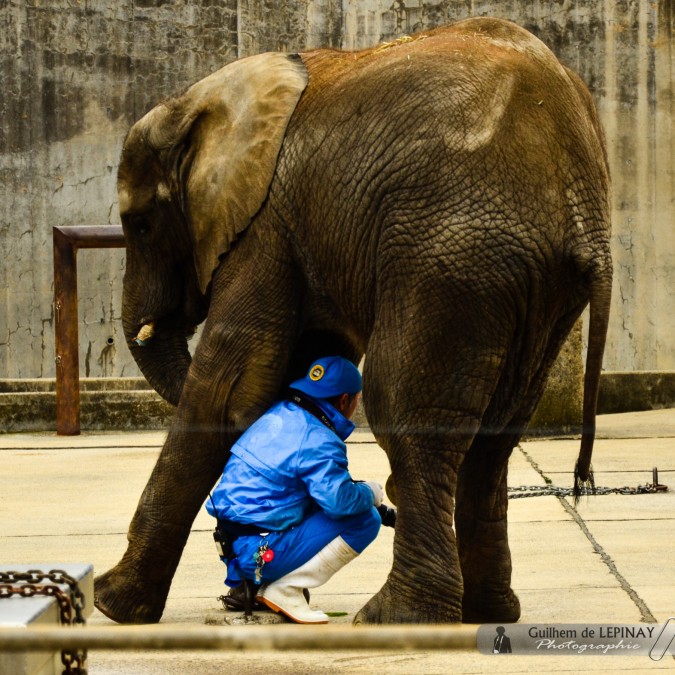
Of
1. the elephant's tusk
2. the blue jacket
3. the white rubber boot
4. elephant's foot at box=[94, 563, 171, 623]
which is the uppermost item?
the elephant's tusk

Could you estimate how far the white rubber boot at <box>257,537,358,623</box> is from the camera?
456 centimetres

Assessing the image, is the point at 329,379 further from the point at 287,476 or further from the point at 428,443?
the point at 428,443

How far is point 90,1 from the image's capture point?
17.7 metres

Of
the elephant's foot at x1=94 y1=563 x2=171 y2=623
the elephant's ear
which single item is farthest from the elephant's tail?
the elephant's foot at x1=94 y1=563 x2=171 y2=623

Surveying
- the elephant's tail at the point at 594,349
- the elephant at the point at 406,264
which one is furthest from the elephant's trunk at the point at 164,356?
the elephant's tail at the point at 594,349

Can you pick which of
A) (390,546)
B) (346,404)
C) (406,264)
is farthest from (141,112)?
(406,264)

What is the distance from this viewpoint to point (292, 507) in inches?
179

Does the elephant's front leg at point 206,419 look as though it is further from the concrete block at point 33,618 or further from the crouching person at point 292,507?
the concrete block at point 33,618

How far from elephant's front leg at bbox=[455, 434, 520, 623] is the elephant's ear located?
3.59ft

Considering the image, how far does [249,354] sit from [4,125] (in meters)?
13.5

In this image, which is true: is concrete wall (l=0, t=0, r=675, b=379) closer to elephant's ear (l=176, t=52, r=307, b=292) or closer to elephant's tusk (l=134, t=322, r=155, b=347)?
elephant's tusk (l=134, t=322, r=155, b=347)

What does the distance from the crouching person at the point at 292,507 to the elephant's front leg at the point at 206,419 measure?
0.15 m

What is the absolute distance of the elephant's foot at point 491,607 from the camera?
15.3ft

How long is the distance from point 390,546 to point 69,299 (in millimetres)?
6017
